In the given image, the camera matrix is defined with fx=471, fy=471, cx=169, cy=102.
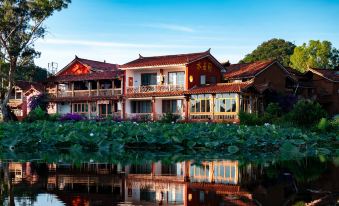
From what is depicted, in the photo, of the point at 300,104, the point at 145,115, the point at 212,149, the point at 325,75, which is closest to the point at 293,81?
the point at 325,75

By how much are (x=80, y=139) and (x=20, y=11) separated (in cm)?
2220

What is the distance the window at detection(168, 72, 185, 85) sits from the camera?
35.6 meters

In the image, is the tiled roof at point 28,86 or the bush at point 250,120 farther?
the tiled roof at point 28,86

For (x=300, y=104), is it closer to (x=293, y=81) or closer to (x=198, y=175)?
(x=198, y=175)

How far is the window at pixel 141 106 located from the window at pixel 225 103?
23.9 ft

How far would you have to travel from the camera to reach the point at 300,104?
21.4 meters

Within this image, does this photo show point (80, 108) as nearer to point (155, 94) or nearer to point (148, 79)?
point (148, 79)

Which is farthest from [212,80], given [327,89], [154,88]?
[327,89]

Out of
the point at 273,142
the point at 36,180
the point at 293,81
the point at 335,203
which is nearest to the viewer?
the point at 335,203

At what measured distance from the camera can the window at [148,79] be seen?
122 ft

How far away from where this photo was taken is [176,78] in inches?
1416

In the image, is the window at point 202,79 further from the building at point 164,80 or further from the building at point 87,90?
the building at point 87,90

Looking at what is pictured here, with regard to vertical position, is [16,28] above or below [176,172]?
above

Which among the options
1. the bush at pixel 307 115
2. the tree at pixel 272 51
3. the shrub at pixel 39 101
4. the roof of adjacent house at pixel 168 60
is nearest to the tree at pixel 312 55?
the tree at pixel 272 51
